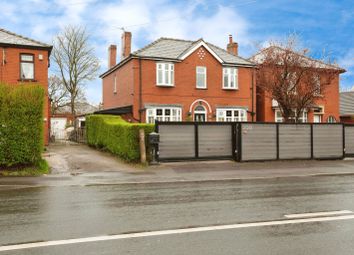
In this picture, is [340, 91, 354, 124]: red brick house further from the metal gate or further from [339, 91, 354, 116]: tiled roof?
the metal gate

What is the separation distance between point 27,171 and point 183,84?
677 inches

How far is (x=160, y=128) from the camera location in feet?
56.0

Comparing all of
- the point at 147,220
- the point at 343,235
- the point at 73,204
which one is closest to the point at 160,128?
the point at 73,204

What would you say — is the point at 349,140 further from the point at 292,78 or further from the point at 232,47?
the point at 232,47

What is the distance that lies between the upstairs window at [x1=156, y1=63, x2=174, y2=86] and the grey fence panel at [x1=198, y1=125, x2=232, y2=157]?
453 inches

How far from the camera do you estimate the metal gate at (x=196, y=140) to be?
56.2ft

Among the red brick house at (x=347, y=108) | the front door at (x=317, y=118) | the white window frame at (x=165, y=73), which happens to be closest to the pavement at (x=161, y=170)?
the white window frame at (x=165, y=73)

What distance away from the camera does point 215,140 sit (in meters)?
17.9

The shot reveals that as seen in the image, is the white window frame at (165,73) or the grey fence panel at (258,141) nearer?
the grey fence panel at (258,141)

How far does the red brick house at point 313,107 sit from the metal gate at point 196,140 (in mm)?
14476

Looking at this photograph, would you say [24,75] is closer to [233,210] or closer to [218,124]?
[218,124]

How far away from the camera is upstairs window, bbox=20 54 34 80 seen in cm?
2488

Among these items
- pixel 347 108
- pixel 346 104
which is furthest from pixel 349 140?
pixel 346 104

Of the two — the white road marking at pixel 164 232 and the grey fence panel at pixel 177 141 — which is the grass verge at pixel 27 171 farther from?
the white road marking at pixel 164 232
